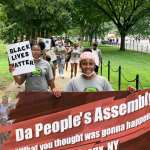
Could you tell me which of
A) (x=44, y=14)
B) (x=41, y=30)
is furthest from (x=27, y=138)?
(x=41, y=30)

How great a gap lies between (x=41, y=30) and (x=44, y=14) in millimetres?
3319

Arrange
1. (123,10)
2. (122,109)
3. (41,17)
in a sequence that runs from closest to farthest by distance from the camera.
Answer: (122,109)
(41,17)
(123,10)

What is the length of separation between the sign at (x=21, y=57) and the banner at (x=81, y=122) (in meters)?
2.95

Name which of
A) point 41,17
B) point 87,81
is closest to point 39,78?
point 87,81

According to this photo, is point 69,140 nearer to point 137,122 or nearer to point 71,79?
point 137,122

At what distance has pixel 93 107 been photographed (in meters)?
6.80

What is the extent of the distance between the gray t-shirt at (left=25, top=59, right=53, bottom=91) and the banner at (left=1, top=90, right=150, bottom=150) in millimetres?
2972

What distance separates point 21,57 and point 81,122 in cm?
341

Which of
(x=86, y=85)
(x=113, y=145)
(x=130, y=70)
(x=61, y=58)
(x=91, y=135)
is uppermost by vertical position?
(x=86, y=85)

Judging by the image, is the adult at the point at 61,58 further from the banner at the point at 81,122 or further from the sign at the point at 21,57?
the banner at the point at 81,122

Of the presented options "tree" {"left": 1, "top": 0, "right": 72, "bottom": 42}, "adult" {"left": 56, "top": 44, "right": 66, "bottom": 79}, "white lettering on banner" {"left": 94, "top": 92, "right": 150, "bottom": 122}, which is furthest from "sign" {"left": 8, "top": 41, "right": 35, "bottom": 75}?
"tree" {"left": 1, "top": 0, "right": 72, "bottom": 42}

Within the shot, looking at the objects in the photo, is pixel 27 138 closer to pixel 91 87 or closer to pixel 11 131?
pixel 11 131

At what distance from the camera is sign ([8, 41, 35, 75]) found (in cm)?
980

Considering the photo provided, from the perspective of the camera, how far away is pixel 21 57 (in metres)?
9.91
